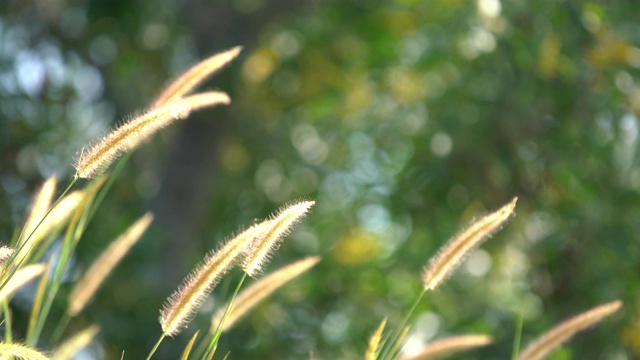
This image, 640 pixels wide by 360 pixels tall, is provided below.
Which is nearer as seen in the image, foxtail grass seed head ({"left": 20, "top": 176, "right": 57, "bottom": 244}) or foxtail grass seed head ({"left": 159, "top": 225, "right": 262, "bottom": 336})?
foxtail grass seed head ({"left": 159, "top": 225, "right": 262, "bottom": 336})

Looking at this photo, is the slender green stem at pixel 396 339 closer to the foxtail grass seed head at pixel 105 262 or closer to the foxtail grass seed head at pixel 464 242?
the foxtail grass seed head at pixel 464 242

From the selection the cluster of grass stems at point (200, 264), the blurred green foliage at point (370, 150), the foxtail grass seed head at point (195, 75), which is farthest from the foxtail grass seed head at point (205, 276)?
the blurred green foliage at point (370, 150)

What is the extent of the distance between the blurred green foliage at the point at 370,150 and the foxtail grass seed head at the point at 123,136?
213cm

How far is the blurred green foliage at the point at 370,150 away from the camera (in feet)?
13.2

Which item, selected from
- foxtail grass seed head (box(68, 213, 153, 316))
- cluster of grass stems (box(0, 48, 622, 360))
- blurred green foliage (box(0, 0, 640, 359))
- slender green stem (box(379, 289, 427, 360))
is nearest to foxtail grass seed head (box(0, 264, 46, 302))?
cluster of grass stems (box(0, 48, 622, 360))

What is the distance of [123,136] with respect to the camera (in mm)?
1354

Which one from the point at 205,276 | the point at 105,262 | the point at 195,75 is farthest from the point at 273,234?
the point at 105,262

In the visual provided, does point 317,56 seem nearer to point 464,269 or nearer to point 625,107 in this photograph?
point 464,269

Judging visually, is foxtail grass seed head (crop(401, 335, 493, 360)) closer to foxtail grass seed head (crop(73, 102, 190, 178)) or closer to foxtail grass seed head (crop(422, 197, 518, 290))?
foxtail grass seed head (crop(422, 197, 518, 290))

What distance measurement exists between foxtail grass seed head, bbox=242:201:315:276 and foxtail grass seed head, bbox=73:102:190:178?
18 centimetres

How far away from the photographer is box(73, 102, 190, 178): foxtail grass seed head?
135 cm

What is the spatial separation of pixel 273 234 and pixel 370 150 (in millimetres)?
4746

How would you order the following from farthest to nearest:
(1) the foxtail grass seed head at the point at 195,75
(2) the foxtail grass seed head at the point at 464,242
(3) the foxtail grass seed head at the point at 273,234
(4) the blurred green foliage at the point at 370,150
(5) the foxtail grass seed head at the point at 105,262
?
(4) the blurred green foliage at the point at 370,150 < (5) the foxtail grass seed head at the point at 105,262 < (1) the foxtail grass seed head at the point at 195,75 < (2) the foxtail grass seed head at the point at 464,242 < (3) the foxtail grass seed head at the point at 273,234

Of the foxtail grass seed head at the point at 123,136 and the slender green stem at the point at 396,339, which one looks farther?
the slender green stem at the point at 396,339
